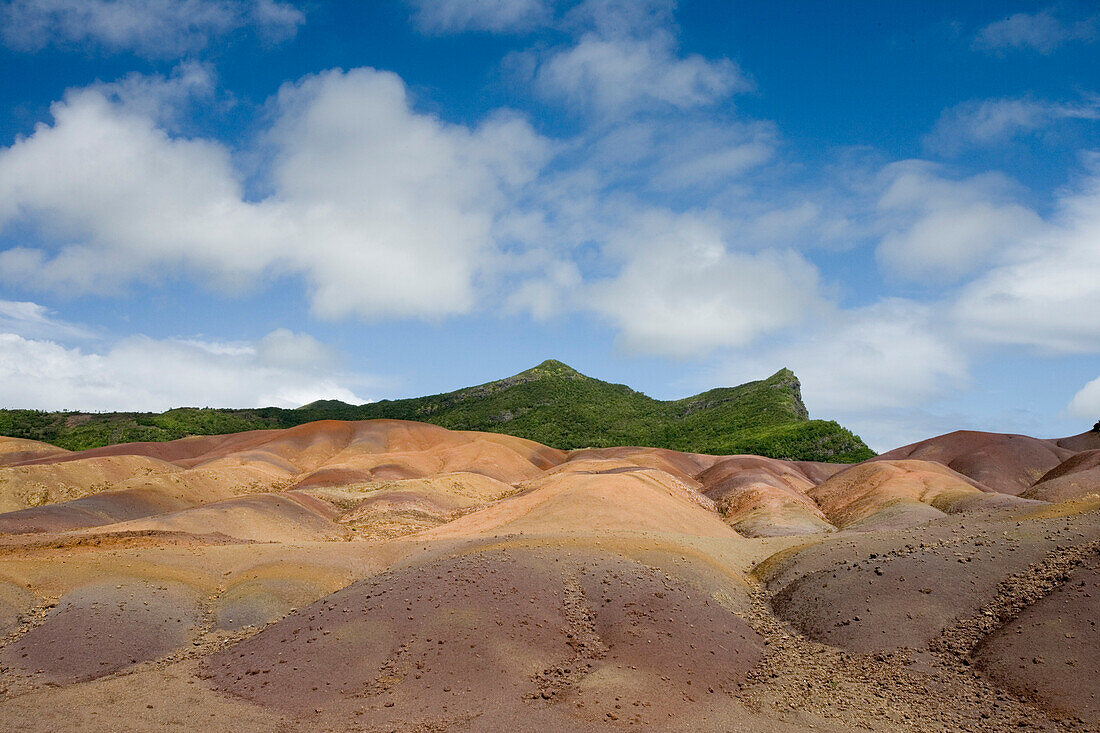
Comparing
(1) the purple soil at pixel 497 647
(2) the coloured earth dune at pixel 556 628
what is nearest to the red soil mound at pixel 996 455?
(2) the coloured earth dune at pixel 556 628

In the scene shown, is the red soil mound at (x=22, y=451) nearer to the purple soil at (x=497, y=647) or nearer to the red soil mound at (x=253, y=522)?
the red soil mound at (x=253, y=522)

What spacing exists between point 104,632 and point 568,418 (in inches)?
3652

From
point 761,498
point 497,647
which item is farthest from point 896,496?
point 497,647

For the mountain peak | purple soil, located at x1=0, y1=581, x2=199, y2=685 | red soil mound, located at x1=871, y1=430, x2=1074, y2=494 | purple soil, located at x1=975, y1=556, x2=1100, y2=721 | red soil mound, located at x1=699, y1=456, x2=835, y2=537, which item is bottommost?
purple soil, located at x1=0, y1=581, x2=199, y2=685

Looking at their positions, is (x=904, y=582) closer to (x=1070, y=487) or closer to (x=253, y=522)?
(x=1070, y=487)

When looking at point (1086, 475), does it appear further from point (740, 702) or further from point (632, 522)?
point (740, 702)

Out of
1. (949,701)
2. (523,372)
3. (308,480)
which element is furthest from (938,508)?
(523,372)

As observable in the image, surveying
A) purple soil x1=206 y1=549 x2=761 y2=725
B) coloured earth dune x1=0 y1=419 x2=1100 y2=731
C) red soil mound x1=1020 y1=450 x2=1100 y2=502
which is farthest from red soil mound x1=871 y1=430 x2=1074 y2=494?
purple soil x1=206 y1=549 x2=761 y2=725

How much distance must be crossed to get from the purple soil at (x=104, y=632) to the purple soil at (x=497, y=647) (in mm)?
2240

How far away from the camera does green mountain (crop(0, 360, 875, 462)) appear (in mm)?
86375

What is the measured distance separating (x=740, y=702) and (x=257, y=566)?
56.6 ft

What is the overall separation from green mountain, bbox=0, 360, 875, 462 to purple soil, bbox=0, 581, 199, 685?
72951 millimetres

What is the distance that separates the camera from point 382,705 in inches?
554

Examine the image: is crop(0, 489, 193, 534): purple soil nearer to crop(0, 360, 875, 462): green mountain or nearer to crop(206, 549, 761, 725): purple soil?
crop(206, 549, 761, 725): purple soil
